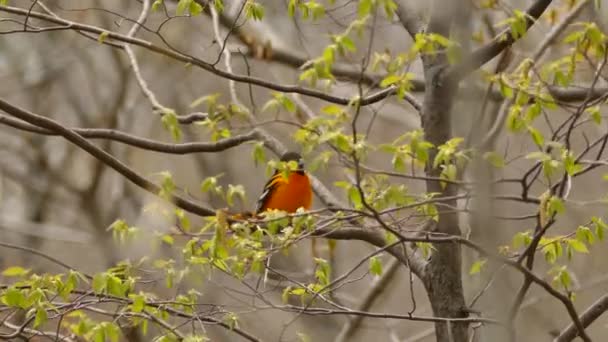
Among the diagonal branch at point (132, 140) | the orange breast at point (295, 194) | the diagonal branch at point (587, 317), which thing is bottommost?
the diagonal branch at point (587, 317)

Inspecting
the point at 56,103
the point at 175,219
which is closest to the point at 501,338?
the point at 175,219

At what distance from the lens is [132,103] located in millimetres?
11594

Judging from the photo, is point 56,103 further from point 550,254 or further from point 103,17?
point 550,254

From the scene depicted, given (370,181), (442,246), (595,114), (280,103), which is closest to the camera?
(595,114)

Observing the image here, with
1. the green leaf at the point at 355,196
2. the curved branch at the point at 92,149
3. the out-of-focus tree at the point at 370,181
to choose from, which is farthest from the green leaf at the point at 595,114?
the curved branch at the point at 92,149

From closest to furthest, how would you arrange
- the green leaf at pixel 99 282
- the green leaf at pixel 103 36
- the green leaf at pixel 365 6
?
the green leaf at pixel 365 6
the green leaf at pixel 99 282
the green leaf at pixel 103 36

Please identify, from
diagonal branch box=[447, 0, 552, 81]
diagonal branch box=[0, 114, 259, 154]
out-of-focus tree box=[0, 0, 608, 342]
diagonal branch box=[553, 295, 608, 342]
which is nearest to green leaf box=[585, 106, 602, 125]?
out-of-focus tree box=[0, 0, 608, 342]

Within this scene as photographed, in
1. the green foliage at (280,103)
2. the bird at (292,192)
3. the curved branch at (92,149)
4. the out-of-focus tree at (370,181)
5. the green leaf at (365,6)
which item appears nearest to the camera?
the green leaf at (365,6)

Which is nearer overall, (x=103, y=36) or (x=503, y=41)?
(x=503, y=41)

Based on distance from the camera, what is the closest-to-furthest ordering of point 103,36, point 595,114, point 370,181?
point 595,114 → point 103,36 → point 370,181

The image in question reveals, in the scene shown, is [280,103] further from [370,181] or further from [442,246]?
[442,246]

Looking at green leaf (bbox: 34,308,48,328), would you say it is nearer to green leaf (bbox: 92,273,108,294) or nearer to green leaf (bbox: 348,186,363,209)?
green leaf (bbox: 92,273,108,294)

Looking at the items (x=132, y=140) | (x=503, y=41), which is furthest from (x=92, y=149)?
(x=503, y=41)

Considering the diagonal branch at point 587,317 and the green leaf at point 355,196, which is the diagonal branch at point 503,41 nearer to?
the green leaf at point 355,196
